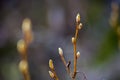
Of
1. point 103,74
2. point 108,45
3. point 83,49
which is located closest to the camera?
point 103,74

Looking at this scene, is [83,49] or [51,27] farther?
[51,27]

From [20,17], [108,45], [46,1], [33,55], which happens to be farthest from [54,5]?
[108,45]

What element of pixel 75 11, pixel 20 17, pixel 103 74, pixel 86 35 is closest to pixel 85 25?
pixel 86 35

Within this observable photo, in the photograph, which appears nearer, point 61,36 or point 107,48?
point 107,48

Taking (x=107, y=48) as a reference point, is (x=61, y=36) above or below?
below

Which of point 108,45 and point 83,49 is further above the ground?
point 108,45

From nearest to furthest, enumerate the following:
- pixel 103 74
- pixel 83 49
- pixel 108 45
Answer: pixel 103 74 → pixel 108 45 → pixel 83 49

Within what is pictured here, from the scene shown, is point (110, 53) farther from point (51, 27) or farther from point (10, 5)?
point (10, 5)
